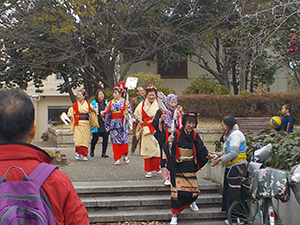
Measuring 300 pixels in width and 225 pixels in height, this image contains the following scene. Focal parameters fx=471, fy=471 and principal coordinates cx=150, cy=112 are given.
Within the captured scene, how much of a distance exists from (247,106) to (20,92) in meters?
15.9

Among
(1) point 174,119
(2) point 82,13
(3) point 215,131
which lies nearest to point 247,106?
(3) point 215,131

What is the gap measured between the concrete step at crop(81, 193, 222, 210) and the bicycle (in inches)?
43.5

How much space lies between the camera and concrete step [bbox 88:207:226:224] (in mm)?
7426

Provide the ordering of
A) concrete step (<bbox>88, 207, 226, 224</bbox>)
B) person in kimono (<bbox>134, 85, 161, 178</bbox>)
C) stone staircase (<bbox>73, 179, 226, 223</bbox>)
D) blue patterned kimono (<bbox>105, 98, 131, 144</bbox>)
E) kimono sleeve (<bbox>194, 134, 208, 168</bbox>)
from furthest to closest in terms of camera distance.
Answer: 1. blue patterned kimono (<bbox>105, 98, 131, 144</bbox>)
2. person in kimono (<bbox>134, 85, 161, 178</bbox>)
3. stone staircase (<bbox>73, 179, 226, 223</bbox>)
4. concrete step (<bbox>88, 207, 226, 224</bbox>)
5. kimono sleeve (<bbox>194, 134, 208, 168</bbox>)

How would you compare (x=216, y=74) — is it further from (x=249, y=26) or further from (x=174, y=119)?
(x=174, y=119)

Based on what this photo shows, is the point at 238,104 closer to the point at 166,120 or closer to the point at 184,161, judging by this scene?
the point at 166,120

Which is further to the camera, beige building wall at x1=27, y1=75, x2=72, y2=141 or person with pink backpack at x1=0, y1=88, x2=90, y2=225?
beige building wall at x1=27, y1=75, x2=72, y2=141

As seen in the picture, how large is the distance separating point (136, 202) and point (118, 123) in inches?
128

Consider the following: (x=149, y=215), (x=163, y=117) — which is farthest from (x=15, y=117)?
(x=163, y=117)

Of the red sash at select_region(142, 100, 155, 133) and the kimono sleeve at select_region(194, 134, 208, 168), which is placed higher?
the red sash at select_region(142, 100, 155, 133)

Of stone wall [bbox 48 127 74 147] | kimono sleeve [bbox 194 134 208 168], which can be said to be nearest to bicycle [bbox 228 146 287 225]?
kimono sleeve [bbox 194 134 208 168]

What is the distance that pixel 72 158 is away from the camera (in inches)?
483

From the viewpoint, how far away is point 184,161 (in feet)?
23.8

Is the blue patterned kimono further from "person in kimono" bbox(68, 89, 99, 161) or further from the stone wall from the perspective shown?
the stone wall
